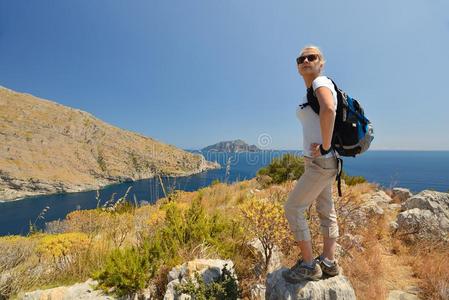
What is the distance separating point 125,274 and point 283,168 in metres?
10.3

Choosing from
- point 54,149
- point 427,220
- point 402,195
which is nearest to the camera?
point 427,220

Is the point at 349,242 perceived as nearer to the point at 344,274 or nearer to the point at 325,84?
the point at 344,274

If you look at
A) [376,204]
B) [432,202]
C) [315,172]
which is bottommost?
[376,204]

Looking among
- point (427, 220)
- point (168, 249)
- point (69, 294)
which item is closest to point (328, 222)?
point (168, 249)

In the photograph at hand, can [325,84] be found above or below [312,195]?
above

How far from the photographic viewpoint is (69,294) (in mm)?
2723

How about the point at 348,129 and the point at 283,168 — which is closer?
the point at 348,129

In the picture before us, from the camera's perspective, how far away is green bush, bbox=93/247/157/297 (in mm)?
2695

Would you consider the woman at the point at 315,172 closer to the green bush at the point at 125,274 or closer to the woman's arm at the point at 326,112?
the woman's arm at the point at 326,112

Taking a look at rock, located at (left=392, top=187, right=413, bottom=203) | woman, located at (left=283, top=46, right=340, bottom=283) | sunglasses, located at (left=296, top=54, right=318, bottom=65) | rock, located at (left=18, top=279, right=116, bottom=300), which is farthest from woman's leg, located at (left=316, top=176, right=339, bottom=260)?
rock, located at (left=392, top=187, right=413, bottom=203)

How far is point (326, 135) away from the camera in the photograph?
1904 millimetres

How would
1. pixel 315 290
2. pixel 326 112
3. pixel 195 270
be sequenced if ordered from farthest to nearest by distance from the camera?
pixel 195 270
pixel 315 290
pixel 326 112

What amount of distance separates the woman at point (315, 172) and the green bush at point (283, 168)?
923 centimetres

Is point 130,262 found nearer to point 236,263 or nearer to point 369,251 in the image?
point 236,263
